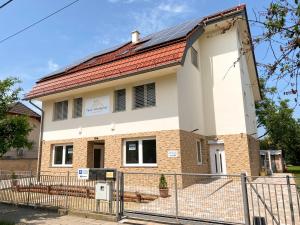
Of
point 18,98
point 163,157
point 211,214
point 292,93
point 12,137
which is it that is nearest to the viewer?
point 292,93

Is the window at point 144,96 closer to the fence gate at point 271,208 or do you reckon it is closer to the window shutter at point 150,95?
the window shutter at point 150,95

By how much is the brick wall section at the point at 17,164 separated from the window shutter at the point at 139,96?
14404mm


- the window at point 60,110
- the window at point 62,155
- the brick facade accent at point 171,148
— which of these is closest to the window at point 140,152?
the brick facade accent at point 171,148

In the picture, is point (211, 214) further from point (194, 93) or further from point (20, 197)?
point (194, 93)

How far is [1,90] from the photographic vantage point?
1074 cm

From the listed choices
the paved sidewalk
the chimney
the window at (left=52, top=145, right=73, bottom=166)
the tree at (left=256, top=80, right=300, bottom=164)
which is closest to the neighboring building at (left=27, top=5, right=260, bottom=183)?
the window at (left=52, top=145, right=73, bottom=166)

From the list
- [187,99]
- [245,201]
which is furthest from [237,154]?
[245,201]

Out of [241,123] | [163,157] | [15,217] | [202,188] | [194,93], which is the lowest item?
[15,217]

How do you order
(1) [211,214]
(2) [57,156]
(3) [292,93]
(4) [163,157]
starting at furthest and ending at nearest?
(2) [57,156], (4) [163,157], (1) [211,214], (3) [292,93]

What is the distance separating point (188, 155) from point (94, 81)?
21.8 ft

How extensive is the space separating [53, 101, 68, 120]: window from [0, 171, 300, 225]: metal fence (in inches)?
262

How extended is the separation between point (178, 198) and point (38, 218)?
4505 mm

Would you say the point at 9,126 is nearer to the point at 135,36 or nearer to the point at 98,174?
the point at 98,174

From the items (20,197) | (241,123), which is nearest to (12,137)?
(20,197)
